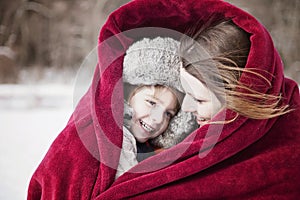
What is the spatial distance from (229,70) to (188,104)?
0.26 feet

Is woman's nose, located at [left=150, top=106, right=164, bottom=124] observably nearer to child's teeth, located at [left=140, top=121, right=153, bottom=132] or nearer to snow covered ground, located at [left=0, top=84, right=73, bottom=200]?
child's teeth, located at [left=140, top=121, right=153, bottom=132]

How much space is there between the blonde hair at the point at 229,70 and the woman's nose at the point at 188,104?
34mm

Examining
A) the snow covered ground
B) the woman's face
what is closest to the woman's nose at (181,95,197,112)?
the woman's face

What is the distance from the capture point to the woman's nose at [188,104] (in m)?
0.56

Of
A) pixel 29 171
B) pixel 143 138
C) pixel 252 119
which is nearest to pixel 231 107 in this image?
pixel 252 119

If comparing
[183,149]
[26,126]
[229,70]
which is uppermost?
[229,70]

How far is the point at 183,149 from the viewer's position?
1.84 ft

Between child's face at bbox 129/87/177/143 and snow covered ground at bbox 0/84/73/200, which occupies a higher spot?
child's face at bbox 129/87/177/143

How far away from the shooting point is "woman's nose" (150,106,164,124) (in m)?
0.56

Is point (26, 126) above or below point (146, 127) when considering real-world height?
below

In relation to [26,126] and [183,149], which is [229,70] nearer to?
[183,149]

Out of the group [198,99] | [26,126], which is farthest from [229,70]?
[26,126]

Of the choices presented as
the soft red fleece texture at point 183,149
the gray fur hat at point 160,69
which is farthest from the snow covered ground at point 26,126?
the gray fur hat at point 160,69

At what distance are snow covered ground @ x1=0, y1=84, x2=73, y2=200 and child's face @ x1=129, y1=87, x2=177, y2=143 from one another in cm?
48
